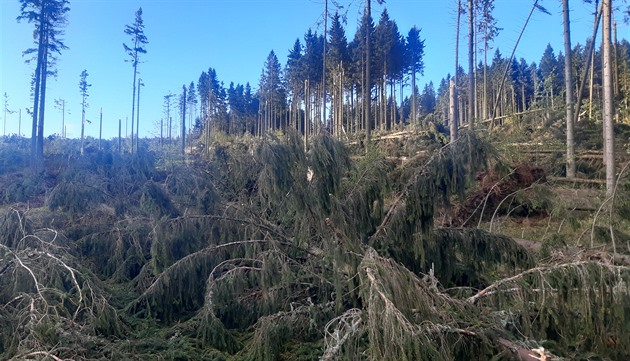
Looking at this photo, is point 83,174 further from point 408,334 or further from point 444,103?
point 444,103

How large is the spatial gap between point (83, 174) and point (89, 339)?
5.68 metres

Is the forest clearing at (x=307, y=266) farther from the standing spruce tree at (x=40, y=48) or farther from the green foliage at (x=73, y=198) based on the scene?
the standing spruce tree at (x=40, y=48)

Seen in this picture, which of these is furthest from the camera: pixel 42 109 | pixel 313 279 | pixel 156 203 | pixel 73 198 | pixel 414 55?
pixel 414 55

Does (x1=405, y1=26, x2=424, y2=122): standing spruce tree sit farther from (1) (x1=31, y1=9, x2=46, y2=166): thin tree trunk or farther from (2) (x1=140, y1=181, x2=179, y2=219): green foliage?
(2) (x1=140, y1=181, x2=179, y2=219): green foliage

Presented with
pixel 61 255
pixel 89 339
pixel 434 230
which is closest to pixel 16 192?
pixel 61 255

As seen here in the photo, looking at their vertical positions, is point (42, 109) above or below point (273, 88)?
below

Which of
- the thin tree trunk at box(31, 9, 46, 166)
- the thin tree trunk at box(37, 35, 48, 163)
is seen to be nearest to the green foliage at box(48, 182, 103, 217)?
the thin tree trunk at box(37, 35, 48, 163)

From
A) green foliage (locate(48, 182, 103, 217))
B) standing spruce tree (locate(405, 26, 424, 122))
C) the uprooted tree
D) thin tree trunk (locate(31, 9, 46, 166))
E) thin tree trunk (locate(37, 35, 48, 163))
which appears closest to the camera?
the uprooted tree

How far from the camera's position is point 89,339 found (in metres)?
3.04

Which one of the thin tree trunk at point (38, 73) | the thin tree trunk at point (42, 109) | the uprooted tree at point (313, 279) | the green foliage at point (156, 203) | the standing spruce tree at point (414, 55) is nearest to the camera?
the uprooted tree at point (313, 279)

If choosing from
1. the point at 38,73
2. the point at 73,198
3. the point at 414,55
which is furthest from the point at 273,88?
the point at 73,198

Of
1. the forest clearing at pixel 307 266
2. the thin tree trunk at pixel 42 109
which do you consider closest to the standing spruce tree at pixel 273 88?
the thin tree trunk at pixel 42 109

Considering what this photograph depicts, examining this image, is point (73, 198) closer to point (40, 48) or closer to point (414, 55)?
point (40, 48)

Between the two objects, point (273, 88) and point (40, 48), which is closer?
point (40, 48)
